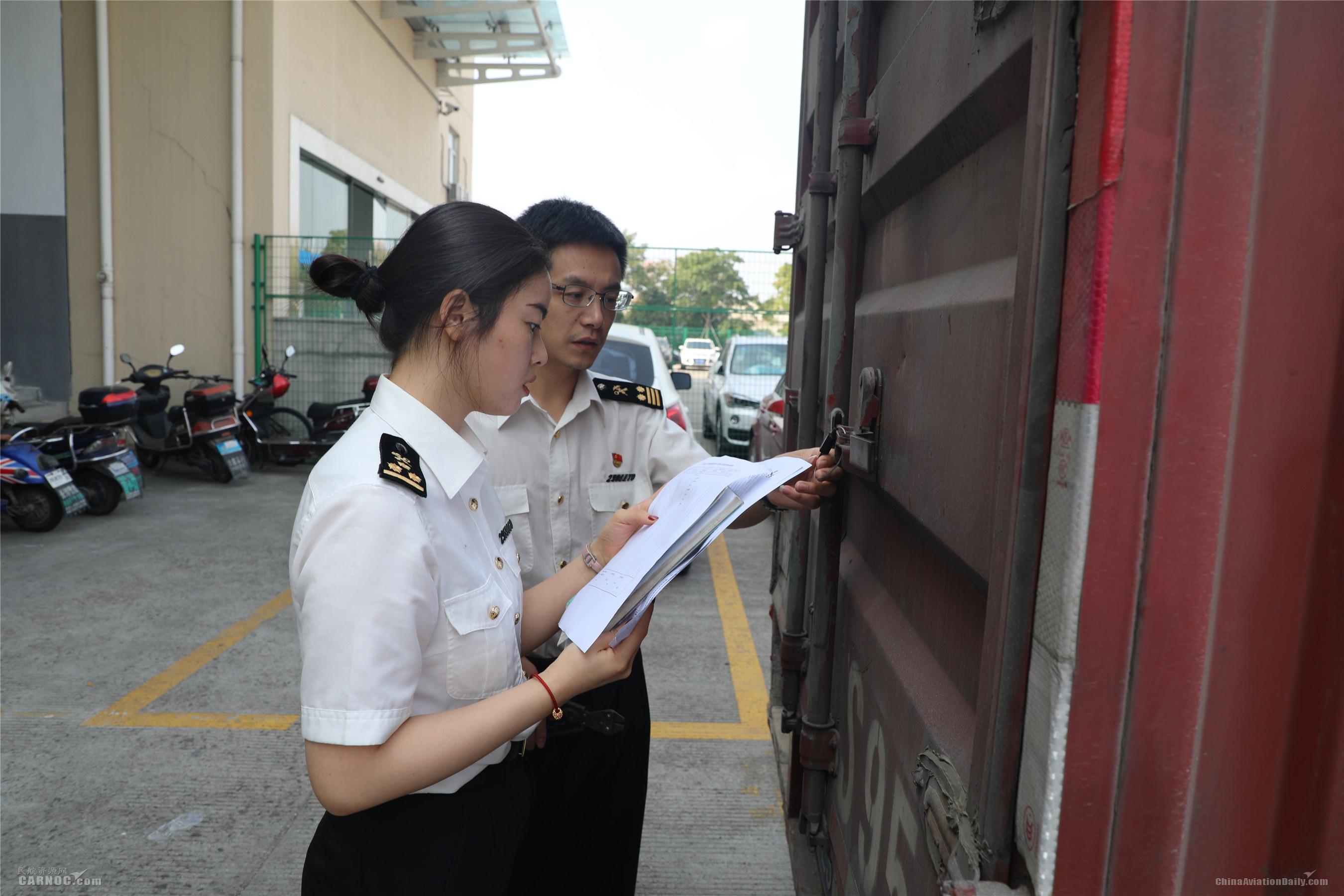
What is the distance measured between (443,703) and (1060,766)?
2.62 ft

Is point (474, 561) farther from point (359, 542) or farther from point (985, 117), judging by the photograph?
point (985, 117)

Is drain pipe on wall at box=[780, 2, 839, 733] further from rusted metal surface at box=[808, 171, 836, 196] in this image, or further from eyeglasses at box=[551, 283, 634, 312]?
eyeglasses at box=[551, 283, 634, 312]

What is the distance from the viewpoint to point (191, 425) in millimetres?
7020

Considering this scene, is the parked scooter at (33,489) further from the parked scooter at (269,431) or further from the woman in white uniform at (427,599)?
the woman in white uniform at (427,599)

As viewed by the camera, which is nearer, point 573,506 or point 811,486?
point 811,486

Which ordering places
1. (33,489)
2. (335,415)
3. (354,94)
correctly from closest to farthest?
(33,489) < (335,415) < (354,94)

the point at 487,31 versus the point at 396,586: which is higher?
the point at 487,31

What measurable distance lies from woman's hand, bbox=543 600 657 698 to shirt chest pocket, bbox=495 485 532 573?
0.58m

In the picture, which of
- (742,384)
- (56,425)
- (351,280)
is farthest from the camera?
(742,384)

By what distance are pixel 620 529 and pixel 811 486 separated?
345mm

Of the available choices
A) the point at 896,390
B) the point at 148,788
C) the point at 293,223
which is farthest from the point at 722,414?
the point at 896,390

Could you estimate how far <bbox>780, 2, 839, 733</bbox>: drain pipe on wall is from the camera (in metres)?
1.66

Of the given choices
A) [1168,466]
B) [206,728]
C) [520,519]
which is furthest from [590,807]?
[206,728]

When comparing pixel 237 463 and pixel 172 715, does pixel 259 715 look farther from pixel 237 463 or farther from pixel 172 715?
pixel 237 463
